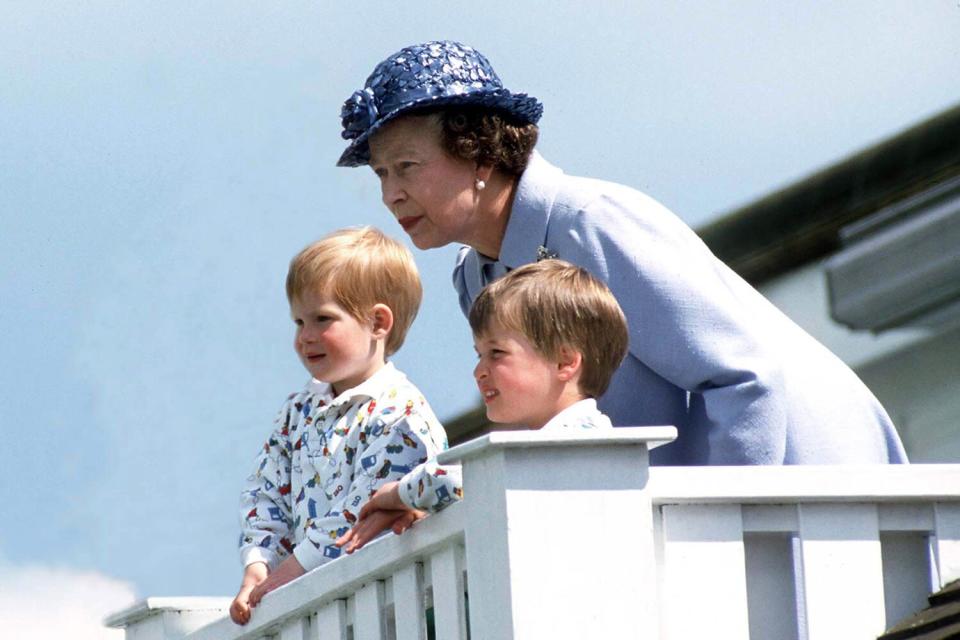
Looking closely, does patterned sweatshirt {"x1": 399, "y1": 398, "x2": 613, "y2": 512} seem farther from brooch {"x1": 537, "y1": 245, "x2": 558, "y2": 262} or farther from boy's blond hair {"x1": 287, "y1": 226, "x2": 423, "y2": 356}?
boy's blond hair {"x1": 287, "y1": 226, "x2": 423, "y2": 356}

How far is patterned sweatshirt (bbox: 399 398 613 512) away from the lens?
387 cm

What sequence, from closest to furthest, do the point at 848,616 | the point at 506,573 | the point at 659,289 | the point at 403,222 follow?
1. the point at 506,573
2. the point at 848,616
3. the point at 659,289
4. the point at 403,222

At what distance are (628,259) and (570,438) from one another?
0.97 m

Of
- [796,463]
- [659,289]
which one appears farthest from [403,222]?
[796,463]

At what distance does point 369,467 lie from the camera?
4.48 meters

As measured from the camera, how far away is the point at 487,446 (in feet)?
11.0

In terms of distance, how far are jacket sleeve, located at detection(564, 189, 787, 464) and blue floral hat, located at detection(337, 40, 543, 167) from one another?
0.44 m

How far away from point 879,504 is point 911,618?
7.7 inches

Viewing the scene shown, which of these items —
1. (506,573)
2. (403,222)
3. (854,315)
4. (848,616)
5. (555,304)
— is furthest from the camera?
(854,315)

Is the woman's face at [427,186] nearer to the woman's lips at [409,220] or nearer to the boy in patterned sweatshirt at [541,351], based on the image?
the woman's lips at [409,220]

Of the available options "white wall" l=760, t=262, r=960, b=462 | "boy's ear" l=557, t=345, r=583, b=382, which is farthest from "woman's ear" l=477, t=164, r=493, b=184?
"white wall" l=760, t=262, r=960, b=462

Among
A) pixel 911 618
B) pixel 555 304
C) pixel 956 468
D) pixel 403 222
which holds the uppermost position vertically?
pixel 403 222

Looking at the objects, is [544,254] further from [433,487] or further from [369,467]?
[433,487]

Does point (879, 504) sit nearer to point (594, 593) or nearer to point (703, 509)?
point (703, 509)
